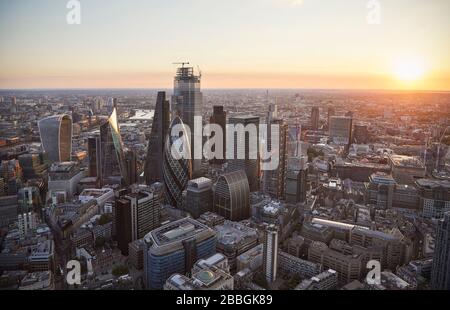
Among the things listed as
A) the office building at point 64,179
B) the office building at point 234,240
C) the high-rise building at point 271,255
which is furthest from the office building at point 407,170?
the office building at point 64,179

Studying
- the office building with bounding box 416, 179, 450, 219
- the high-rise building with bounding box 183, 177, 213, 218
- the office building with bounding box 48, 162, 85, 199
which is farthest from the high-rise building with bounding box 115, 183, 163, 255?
the office building with bounding box 416, 179, 450, 219

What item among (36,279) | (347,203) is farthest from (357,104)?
(36,279)

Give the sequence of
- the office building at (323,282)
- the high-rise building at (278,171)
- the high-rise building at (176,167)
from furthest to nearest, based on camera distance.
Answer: the high-rise building at (278,171) < the high-rise building at (176,167) < the office building at (323,282)

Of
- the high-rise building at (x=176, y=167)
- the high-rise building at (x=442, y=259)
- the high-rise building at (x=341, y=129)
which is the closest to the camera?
the high-rise building at (x=442, y=259)

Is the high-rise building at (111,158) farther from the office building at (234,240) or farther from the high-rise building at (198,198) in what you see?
the office building at (234,240)

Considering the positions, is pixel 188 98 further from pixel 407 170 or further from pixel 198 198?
pixel 407 170

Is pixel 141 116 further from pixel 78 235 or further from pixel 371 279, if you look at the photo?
pixel 371 279

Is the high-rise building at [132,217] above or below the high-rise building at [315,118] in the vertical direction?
below
